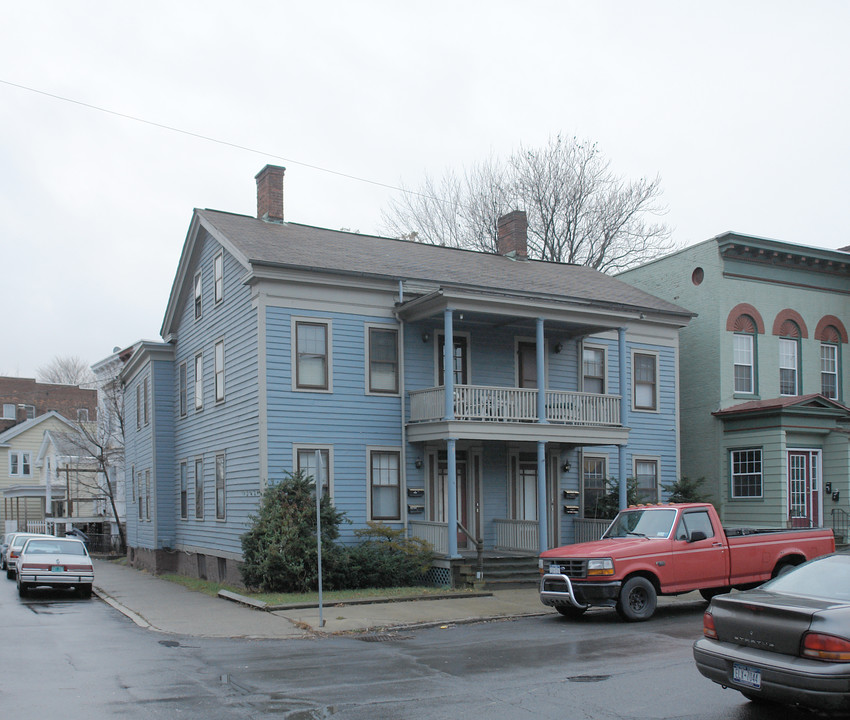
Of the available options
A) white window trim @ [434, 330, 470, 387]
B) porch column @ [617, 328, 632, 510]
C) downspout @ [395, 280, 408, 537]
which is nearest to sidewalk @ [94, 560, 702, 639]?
downspout @ [395, 280, 408, 537]

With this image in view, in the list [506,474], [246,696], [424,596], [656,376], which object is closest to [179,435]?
[506,474]

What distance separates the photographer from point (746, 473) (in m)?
26.6

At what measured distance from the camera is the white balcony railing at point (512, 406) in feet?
69.7

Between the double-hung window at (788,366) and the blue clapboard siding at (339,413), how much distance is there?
1337 cm

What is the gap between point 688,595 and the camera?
1841 centimetres

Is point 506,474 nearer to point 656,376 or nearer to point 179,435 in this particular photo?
point 656,376

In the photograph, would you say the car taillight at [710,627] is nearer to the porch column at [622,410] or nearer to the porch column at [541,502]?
the porch column at [541,502]

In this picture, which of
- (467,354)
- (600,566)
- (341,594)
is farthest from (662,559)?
(467,354)

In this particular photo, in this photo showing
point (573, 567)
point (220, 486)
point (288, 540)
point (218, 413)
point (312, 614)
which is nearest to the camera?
point (573, 567)

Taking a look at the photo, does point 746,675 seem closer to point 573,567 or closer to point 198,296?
point 573,567

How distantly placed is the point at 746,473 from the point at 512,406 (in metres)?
8.96

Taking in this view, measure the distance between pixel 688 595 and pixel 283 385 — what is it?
9.95m

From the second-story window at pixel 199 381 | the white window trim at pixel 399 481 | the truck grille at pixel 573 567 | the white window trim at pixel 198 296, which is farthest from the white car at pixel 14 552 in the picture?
the truck grille at pixel 573 567

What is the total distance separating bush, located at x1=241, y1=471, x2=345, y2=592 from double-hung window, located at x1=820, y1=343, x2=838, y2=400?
17.7 metres
